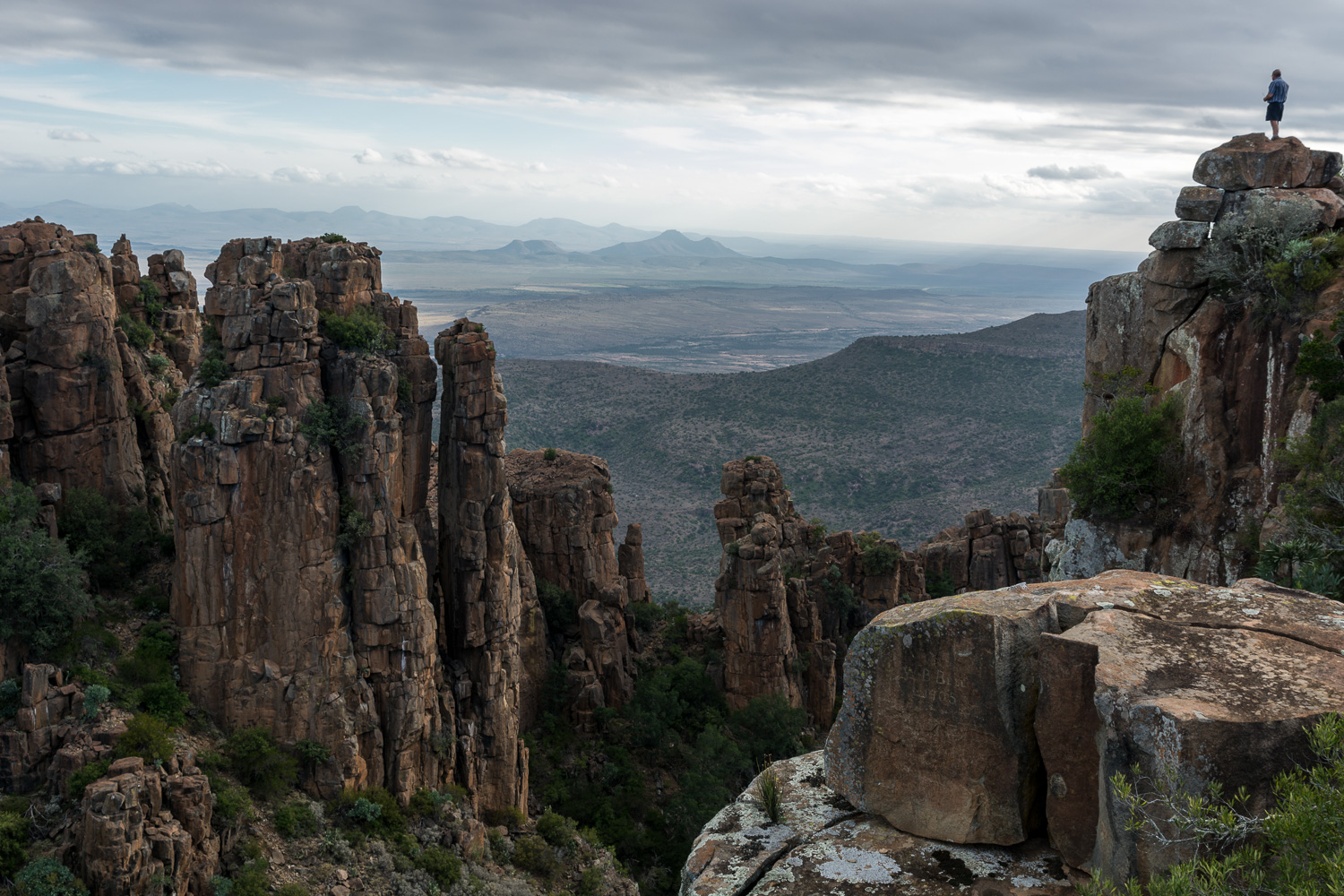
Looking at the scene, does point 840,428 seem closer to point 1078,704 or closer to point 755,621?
point 755,621

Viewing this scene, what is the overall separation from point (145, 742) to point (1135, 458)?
29135 mm

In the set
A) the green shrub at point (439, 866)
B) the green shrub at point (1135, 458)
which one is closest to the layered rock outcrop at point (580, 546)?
the green shrub at point (439, 866)

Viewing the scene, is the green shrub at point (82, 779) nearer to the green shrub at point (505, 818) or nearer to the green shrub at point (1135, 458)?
the green shrub at point (505, 818)

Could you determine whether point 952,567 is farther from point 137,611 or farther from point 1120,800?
point 1120,800

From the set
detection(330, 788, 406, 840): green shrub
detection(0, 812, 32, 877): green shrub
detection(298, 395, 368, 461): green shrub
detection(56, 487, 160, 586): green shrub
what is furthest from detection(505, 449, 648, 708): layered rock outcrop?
detection(0, 812, 32, 877): green shrub

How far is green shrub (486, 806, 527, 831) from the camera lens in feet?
128

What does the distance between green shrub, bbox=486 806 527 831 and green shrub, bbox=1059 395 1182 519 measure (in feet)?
87.0

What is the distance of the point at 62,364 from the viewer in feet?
116

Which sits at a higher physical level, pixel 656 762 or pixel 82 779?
pixel 82 779

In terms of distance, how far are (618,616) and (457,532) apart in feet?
47.4

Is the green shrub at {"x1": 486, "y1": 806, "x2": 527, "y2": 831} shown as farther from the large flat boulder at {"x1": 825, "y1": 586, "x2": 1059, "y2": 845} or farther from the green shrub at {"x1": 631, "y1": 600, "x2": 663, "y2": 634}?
the large flat boulder at {"x1": 825, "y1": 586, "x2": 1059, "y2": 845}

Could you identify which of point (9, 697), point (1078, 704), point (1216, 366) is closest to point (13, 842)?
point (9, 697)

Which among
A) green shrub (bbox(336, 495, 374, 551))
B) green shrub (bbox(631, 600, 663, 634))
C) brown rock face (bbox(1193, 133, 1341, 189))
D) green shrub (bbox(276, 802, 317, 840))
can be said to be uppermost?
brown rock face (bbox(1193, 133, 1341, 189))

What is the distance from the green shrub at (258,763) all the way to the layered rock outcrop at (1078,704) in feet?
87.9
